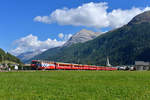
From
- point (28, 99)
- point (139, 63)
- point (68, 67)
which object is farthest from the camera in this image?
point (139, 63)

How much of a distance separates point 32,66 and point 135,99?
8510 centimetres

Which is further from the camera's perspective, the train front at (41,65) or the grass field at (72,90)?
the train front at (41,65)

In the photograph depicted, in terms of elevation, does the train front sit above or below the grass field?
above

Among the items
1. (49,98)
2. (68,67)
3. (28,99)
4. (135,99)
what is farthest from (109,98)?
(68,67)

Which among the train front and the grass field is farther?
the train front

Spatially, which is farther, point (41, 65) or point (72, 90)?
point (41, 65)

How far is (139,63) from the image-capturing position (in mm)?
199125

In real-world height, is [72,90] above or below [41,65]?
below

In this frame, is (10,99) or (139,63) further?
(139,63)

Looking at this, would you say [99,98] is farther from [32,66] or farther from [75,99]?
[32,66]

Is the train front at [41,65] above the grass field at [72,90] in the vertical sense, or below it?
above

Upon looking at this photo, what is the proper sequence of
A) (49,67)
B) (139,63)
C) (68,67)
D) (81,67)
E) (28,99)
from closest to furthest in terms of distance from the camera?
(28,99) < (49,67) < (68,67) < (81,67) < (139,63)

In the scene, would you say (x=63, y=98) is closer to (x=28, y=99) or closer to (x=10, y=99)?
(x=28, y=99)

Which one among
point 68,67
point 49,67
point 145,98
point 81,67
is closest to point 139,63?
point 81,67
